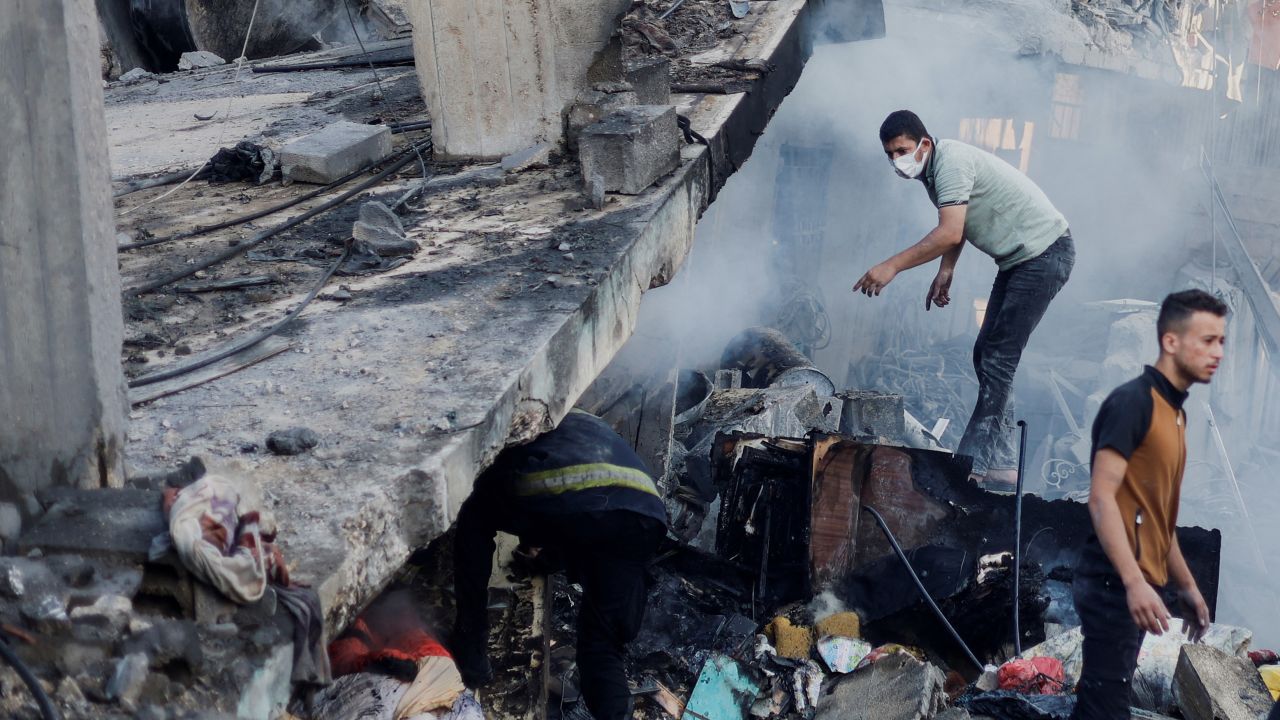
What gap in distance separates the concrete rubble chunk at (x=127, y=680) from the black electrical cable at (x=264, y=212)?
9.29 ft

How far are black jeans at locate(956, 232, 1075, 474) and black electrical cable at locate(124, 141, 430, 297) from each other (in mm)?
3181

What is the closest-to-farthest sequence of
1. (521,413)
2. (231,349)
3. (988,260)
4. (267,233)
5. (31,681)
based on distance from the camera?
(31,681), (521,413), (231,349), (267,233), (988,260)

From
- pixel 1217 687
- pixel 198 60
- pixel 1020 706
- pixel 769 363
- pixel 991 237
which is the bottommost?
pixel 769 363

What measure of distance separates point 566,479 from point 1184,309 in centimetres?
198

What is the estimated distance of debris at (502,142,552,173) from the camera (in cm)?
531

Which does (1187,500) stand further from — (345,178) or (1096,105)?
(345,178)

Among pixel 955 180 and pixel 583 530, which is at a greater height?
pixel 955 180

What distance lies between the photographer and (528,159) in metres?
5.34

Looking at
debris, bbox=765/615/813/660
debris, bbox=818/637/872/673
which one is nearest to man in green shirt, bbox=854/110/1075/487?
debris, bbox=818/637/872/673

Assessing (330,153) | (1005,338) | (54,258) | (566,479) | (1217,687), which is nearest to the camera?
(54,258)

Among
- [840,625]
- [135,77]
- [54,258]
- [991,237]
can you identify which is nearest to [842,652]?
[840,625]

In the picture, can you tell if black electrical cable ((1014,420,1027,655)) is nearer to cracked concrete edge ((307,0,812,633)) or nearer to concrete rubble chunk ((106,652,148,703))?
cracked concrete edge ((307,0,812,633))

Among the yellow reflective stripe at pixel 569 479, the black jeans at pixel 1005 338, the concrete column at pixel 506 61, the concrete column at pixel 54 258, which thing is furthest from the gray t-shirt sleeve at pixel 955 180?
the concrete column at pixel 54 258

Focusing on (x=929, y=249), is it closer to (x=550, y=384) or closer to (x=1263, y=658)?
(x=1263, y=658)
